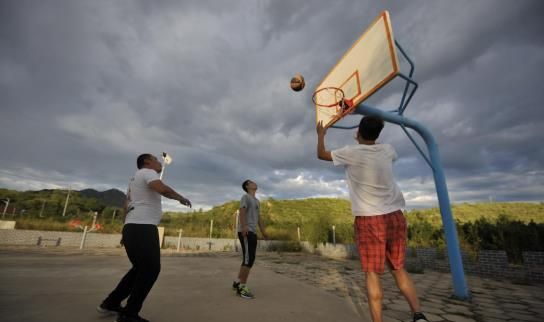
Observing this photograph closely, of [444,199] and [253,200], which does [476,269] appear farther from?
[253,200]

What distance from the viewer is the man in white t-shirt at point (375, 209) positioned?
1.88m

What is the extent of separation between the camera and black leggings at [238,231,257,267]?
352 cm

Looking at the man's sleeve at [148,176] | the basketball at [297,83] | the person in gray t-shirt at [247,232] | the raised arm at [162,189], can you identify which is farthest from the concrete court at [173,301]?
the basketball at [297,83]

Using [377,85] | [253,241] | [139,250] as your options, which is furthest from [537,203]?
[139,250]

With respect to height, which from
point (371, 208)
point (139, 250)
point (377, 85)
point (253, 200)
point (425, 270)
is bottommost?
point (425, 270)

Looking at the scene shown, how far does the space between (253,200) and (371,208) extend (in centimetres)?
221

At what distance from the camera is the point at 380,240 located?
1895 millimetres

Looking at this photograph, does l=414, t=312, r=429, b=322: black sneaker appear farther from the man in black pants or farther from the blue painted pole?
the blue painted pole

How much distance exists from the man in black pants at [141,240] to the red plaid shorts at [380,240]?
160cm

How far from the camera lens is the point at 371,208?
198 centimetres

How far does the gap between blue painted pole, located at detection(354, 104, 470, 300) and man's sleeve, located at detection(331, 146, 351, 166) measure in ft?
7.19

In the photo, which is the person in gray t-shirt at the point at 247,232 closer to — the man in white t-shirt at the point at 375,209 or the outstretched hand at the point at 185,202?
the outstretched hand at the point at 185,202

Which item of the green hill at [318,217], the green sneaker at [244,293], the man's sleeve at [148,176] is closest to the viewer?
the man's sleeve at [148,176]

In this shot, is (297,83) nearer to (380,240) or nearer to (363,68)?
(363,68)
